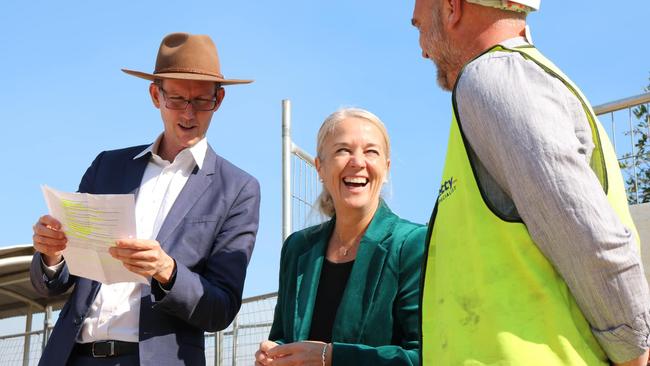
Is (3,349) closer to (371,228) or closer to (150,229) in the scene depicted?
(150,229)

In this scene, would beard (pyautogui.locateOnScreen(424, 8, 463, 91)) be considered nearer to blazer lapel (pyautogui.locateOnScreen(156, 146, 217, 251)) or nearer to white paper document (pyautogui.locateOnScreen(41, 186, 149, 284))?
white paper document (pyautogui.locateOnScreen(41, 186, 149, 284))

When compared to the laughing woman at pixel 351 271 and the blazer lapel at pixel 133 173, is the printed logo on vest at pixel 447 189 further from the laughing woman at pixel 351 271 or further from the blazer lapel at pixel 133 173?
the blazer lapel at pixel 133 173

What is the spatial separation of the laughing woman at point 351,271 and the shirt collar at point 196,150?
604mm

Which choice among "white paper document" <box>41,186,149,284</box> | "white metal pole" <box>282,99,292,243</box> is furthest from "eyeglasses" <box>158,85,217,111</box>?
"white metal pole" <box>282,99,292,243</box>

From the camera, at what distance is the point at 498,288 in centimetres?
218

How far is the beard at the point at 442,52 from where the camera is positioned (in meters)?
2.62

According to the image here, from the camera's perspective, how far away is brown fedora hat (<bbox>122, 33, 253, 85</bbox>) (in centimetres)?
447

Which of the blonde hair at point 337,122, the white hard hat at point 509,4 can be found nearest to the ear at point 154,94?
the blonde hair at point 337,122

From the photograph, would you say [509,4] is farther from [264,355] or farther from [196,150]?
[196,150]

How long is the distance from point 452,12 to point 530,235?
29.6 inches

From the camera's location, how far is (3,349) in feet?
30.9

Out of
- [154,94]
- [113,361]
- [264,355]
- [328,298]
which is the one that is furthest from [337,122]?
[113,361]

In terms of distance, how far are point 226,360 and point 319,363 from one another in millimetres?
3878

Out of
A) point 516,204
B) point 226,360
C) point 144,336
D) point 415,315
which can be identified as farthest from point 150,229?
point 226,360
